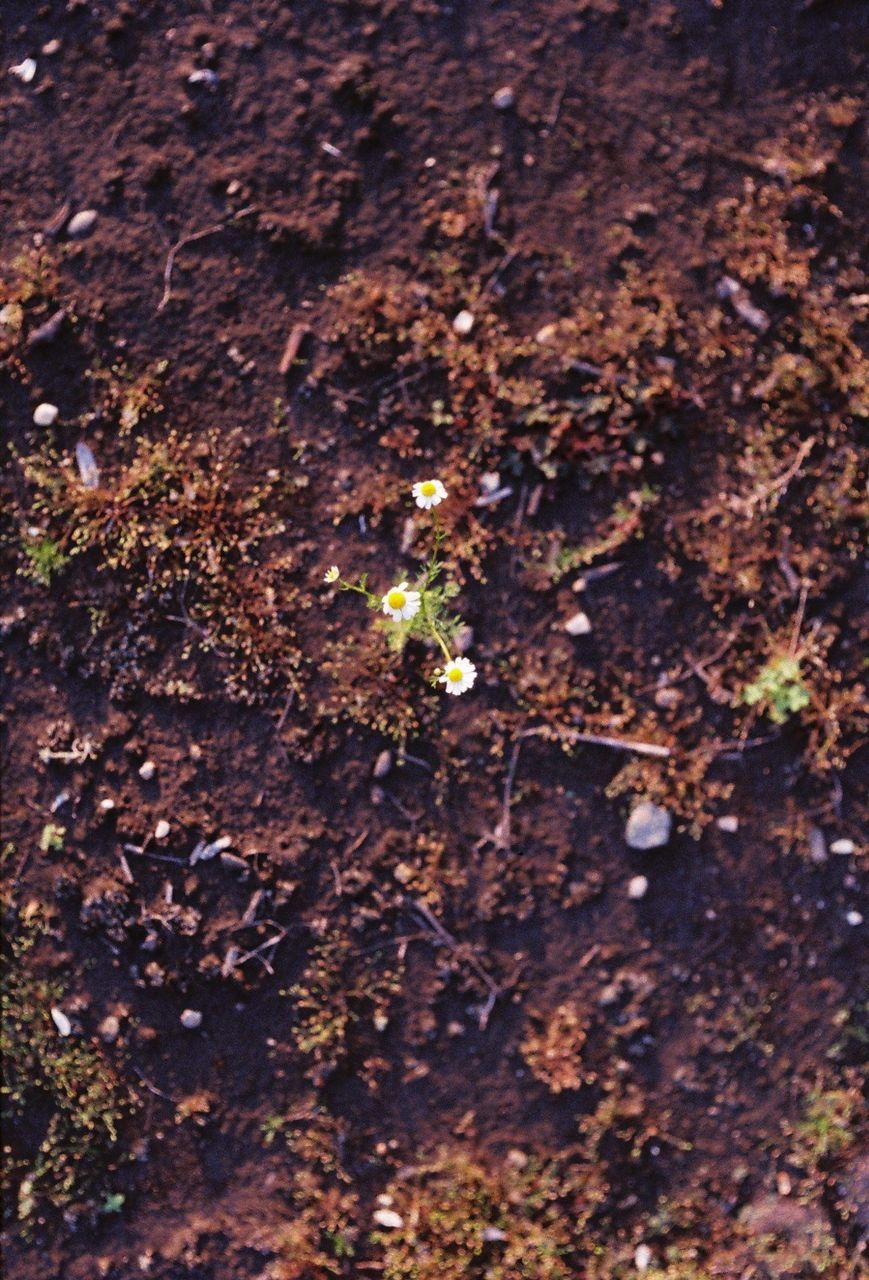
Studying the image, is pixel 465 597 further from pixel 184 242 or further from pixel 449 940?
pixel 184 242

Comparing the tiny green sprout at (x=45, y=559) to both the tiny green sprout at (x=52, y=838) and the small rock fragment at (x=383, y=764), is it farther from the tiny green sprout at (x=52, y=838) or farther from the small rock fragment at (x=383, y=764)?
the small rock fragment at (x=383, y=764)

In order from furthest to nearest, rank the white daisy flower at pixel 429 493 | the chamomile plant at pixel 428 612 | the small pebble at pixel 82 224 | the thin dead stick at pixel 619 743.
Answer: the small pebble at pixel 82 224, the thin dead stick at pixel 619 743, the chamomile plant at pixel 428 612, the white daisy flower at pixel 429 493

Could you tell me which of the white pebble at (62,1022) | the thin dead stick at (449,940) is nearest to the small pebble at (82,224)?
the thin dead stick at (449,940)

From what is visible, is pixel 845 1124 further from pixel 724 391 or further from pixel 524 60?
pixel 524 60

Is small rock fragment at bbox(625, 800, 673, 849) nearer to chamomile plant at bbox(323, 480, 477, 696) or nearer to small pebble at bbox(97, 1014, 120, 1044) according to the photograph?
chamomile plant at bbox(323, 480, 477, 696)

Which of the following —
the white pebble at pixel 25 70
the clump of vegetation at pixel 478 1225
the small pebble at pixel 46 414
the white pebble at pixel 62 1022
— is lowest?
the clump of vegetation at pixel 478 1225

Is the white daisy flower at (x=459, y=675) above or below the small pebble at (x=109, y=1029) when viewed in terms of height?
above

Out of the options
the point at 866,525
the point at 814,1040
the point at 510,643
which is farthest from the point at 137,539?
the point at 814,1040

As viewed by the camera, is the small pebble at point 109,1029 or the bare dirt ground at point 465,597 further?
the small pebble at point 109,1029
